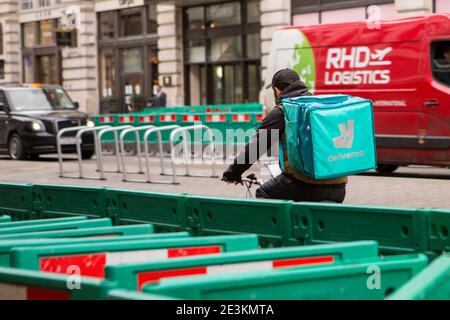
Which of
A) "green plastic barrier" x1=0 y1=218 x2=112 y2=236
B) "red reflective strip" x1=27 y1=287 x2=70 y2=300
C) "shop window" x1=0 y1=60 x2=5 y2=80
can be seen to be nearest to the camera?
"red reflective strip" x1=27 y1=287 x2=70 y2=300

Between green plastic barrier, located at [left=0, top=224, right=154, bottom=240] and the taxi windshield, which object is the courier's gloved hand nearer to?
green plastic barrier, located at [left=0, top=224, right=154, bottom=240]

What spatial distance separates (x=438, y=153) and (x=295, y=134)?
9816 mm

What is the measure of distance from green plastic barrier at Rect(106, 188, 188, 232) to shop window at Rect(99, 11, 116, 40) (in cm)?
3374

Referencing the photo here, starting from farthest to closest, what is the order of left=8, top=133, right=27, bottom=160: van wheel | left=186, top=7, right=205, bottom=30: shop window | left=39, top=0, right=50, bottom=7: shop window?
left=39, top=0, right=50, bottom=7: shop window, left=186, top=7, right=205, bottom=30: shop window, left=8, top=133, right=27, bottom=160: van wheel

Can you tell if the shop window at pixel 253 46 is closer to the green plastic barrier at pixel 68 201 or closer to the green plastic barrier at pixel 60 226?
the green plastic barrier at pixel 68 201

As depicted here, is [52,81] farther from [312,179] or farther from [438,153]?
[312,179]

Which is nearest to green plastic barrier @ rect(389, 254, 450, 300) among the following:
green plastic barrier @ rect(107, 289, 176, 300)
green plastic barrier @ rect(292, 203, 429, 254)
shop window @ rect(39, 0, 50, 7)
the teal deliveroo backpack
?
green plastic barrier @ rect(107, 289, 176, 300)

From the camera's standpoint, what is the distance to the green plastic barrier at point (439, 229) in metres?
4.66

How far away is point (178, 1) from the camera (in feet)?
112

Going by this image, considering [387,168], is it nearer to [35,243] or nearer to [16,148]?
[16,148]

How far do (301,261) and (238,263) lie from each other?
32 centimetres

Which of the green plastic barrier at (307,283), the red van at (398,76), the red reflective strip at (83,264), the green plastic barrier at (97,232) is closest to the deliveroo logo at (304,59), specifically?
the red van at (398,76)

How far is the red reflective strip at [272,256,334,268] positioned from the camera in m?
3.26
